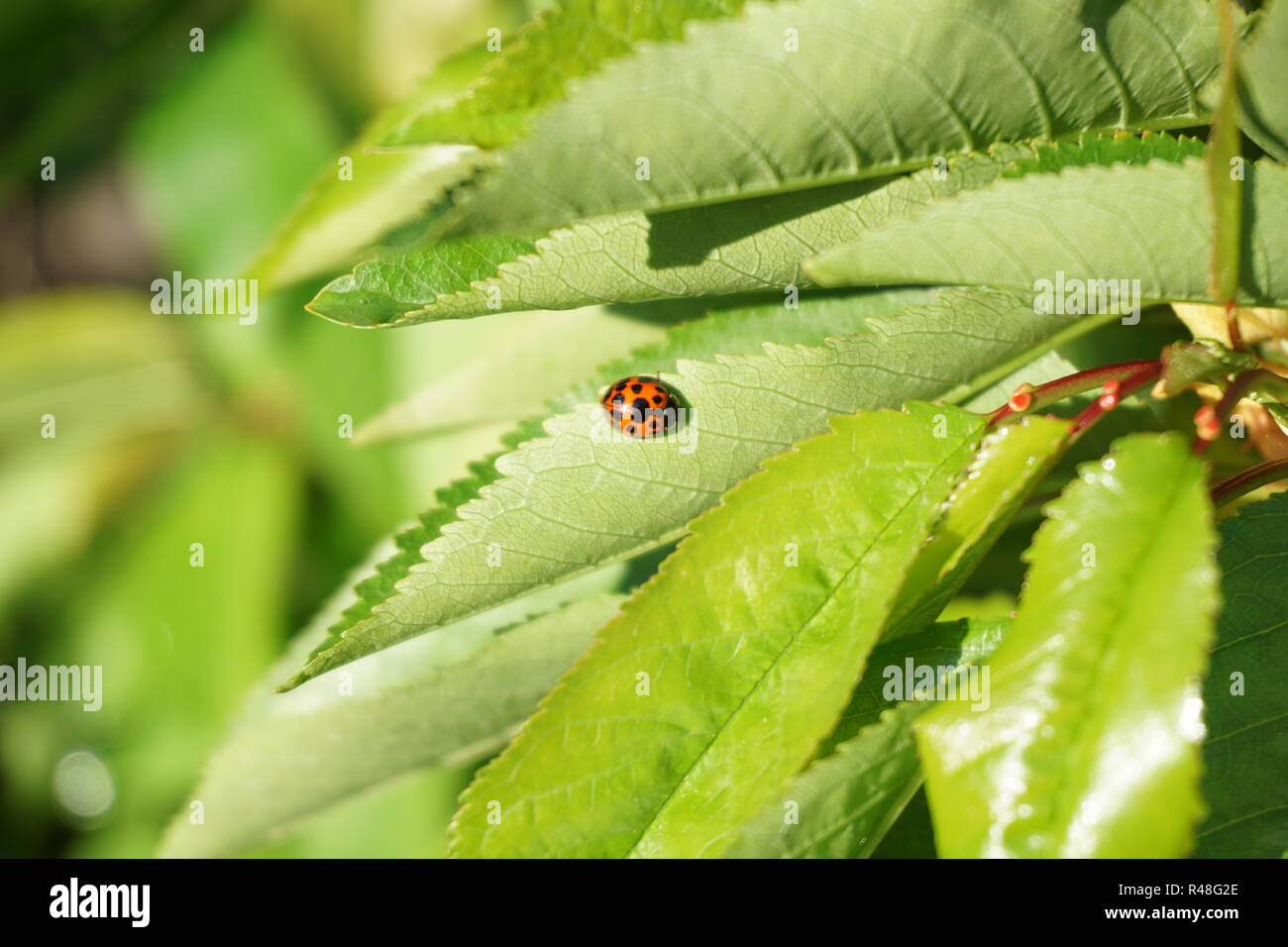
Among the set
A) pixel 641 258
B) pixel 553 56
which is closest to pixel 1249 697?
pixel 641 258

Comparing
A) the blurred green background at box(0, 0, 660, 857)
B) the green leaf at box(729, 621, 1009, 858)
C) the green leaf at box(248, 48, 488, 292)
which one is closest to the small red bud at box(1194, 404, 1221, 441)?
the green leaf at box(729, 621, 1009, 858)

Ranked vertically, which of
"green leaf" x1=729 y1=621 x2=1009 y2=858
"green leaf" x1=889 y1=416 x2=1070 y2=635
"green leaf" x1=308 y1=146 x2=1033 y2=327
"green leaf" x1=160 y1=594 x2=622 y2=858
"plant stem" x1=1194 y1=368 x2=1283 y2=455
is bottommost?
"green leaf" x1=729 y1=621 x2=1009 y2=858

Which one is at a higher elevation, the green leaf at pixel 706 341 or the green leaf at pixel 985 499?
the green leaf at pixel 706 341

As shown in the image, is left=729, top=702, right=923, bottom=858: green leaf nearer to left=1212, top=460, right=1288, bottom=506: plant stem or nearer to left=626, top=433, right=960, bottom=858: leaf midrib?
left=626, top=433, right=960, bottom=858: leaf midrib

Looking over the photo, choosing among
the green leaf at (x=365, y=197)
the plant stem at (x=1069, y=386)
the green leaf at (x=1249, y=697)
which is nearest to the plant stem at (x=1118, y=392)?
the plant stem at (x=1069, y=386)

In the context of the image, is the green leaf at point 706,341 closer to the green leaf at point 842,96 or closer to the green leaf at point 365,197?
the green leaf at point 842,96

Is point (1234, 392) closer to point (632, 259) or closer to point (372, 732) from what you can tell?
point (632, 259)

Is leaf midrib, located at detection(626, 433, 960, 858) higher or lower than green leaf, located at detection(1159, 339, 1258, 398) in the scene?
lower
